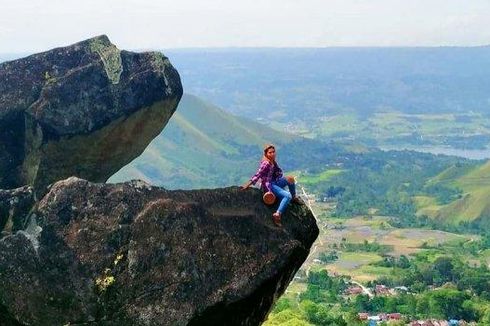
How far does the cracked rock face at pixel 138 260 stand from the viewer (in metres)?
15.6

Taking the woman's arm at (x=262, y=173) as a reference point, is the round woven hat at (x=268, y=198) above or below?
below

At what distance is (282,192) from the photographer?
18500 mm

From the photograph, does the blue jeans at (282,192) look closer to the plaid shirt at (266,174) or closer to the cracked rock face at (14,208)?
the plaid shirt at (266,174)

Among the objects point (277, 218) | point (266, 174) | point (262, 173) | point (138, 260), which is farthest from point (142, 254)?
point (266, 174)

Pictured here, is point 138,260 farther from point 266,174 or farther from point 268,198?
point 266,174

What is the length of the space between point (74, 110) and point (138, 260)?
38.6 feet

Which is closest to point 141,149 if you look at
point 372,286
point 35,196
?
point 35,196

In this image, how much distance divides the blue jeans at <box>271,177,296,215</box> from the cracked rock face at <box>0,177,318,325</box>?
0.91 m

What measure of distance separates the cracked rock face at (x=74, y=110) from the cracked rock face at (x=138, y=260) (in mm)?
9251

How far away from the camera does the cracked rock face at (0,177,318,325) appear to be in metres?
15.6

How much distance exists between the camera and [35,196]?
1802 centimetres

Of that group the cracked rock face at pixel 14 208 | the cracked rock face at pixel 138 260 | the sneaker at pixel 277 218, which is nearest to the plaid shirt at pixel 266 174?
the sneaker at pixel 277 218

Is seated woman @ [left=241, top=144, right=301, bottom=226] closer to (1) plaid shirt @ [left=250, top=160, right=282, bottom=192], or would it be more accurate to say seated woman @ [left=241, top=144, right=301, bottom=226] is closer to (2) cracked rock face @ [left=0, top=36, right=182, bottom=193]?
(1) plaid shirt @ [left=250, top=160, right=282, bottom=192]

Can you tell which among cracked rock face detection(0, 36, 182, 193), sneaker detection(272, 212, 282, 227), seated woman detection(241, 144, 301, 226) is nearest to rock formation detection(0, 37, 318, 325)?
sneaker detection(272, 212, 282, 227)
